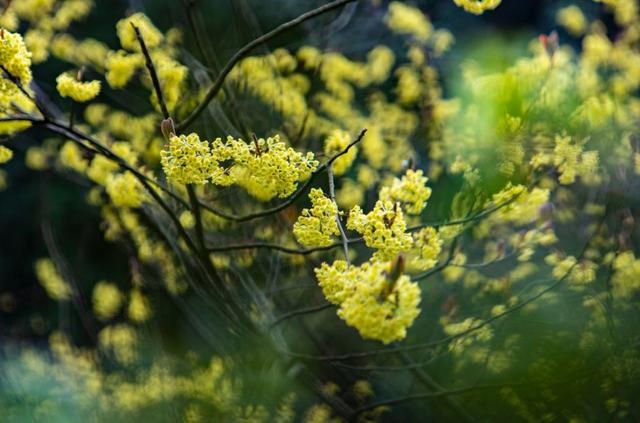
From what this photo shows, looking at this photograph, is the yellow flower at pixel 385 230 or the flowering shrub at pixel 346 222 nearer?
the yellow flower at pixel 385 230

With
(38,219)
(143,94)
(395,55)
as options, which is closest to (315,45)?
(395,55)

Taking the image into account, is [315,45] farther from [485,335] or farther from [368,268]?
[368,268]

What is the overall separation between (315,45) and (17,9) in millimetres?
1669

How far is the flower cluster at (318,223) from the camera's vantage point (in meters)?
1.26

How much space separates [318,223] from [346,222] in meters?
0.21

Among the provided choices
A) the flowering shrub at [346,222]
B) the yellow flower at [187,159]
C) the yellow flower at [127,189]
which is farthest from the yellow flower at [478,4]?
the yellow flower at [127,189]

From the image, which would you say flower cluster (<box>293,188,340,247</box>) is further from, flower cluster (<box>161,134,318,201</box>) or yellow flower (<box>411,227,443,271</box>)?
yellow flower (<box>411,227,443,271</box>)

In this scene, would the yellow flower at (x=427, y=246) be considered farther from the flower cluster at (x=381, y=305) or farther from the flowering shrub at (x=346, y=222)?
the flower cluster at (x=381, y=305)

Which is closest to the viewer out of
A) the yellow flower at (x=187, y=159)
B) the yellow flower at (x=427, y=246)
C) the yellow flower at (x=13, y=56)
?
the yellow flower at (x=187, y=159)

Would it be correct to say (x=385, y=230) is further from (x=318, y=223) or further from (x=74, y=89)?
(x=74, y=89)

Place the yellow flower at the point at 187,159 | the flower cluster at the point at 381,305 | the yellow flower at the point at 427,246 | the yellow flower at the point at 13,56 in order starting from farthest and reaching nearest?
the yellow flower at the point at 427,246
the yellow flower at the point at 13,56
the yellow flower at the point at 187,159
the flower cluster at the point at 381,305

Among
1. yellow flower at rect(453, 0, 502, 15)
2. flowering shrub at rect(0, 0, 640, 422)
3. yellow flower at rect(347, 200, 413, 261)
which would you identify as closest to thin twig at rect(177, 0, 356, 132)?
flowering shrub at rect(0, 0, 640, 422)

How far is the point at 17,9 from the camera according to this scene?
304cm

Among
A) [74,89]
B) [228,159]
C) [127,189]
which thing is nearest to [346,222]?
[228,159]
